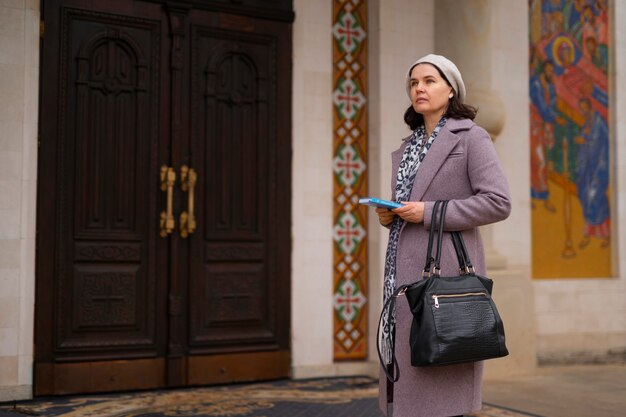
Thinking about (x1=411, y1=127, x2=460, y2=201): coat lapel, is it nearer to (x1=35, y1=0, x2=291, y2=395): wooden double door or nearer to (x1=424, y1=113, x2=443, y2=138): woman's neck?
(x1=424, y1=113, x2=443, y2=138): woman's neck

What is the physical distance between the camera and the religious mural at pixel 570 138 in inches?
313

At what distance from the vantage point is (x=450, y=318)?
9.39 ft

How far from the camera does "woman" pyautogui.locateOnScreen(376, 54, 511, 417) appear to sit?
9.89ft

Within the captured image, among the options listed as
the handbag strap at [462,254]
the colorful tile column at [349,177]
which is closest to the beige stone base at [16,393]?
the colorful tile column at [349,177]

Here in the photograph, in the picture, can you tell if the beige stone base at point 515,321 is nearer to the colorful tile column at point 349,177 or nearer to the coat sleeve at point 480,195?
the colorful tile column at point 349,177

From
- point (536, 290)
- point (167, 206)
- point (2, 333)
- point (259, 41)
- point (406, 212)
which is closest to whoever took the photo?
point (406, 212)

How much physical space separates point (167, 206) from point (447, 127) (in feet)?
11.5

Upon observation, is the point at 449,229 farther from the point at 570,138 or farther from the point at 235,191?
the point at 570,138

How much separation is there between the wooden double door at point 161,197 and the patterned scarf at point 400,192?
3264 millimetres

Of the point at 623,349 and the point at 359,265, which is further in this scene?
the point at 623,349

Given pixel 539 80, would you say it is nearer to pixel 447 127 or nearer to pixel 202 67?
pixel 202 67

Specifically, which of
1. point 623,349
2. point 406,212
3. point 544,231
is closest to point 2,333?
point 406,212

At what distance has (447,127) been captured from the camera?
10.4ft

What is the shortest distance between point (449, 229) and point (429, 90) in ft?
1.85
